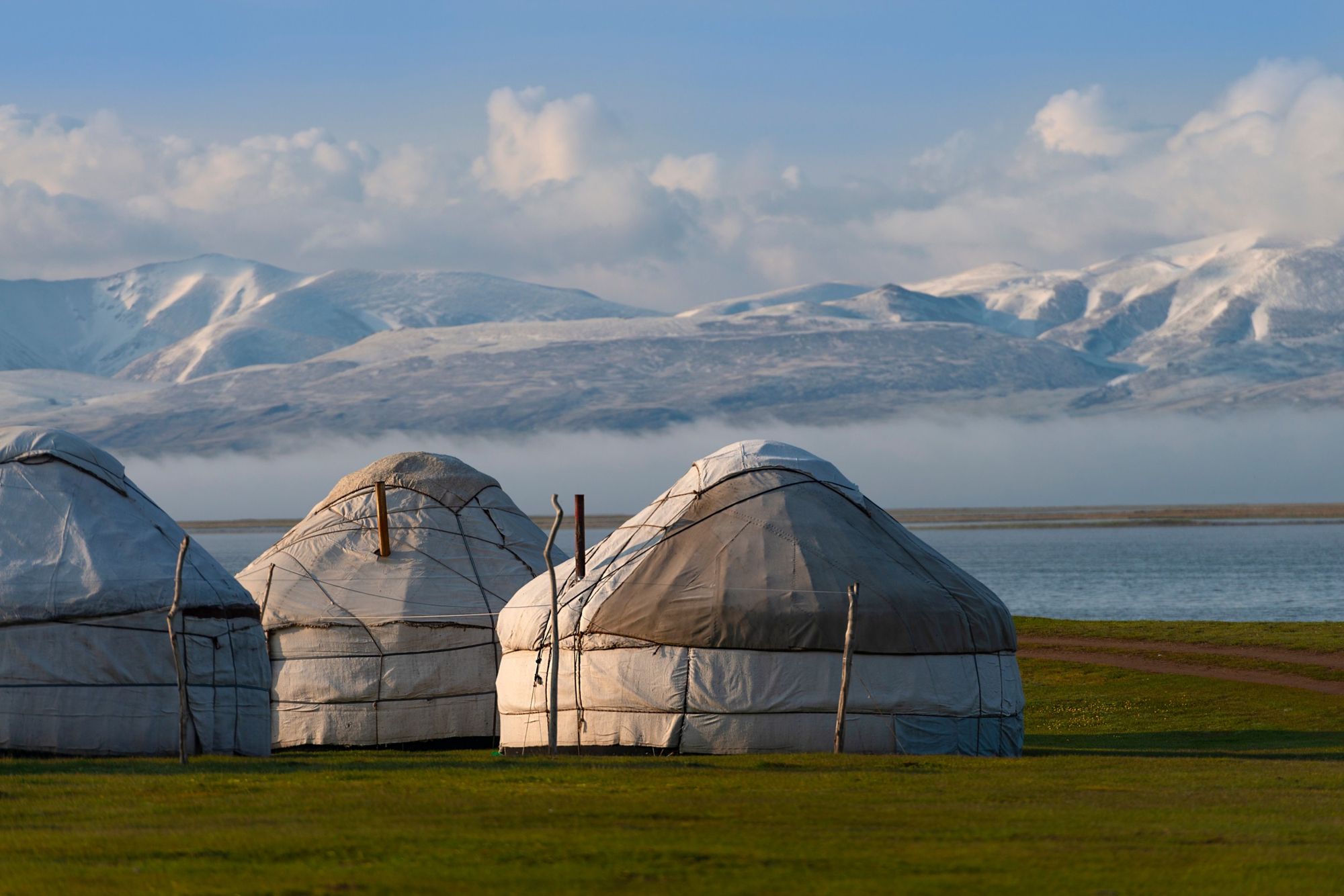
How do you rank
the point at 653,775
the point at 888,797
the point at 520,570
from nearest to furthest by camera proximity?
1. the point at 888,797
2. the point at 653,775
3. the point at 520,570

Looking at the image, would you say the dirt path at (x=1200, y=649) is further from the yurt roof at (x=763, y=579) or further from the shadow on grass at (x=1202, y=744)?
the yurt roof at (x=763, y=579)

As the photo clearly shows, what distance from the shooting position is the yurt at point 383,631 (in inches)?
811

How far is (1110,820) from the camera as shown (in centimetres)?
1123

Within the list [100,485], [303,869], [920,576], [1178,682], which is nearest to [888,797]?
[303,869]

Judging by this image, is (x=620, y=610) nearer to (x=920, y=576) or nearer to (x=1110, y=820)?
(x=920, y=576)

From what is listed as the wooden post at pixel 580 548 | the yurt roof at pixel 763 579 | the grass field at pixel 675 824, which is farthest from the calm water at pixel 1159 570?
the grass field at pixel 675 824

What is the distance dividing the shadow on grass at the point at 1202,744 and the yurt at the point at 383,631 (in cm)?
699

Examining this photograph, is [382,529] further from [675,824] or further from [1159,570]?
[1159,570]

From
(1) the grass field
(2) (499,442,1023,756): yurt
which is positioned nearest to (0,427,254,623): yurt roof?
(1) the grass field

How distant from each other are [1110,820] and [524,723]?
327 inches

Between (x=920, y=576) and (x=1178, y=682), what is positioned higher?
(x=920, y=576)

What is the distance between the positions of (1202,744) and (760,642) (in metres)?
6.55

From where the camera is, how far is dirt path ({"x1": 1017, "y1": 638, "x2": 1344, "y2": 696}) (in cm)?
2631

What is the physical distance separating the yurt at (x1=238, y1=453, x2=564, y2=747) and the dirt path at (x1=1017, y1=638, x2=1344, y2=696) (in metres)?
11.9
